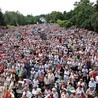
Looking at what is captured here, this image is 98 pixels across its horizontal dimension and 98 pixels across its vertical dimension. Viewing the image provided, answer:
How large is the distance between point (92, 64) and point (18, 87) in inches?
204

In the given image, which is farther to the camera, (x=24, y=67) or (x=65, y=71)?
(x=24, y=67)

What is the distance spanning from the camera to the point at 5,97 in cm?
2238

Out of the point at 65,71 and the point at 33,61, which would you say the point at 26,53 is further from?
the point at 65,71

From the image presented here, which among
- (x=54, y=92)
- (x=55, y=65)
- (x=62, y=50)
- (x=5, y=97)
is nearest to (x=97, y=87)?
(x=54, y=92)

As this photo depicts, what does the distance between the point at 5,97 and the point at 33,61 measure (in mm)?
8752

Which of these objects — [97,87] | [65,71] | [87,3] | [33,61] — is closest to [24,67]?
[33,61]

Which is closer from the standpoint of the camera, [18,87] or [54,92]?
[54,92]

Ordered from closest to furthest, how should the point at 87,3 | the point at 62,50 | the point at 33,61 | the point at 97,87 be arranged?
the point at 97,87, the point at 33,61, the point at 62,50, the point at 87,3

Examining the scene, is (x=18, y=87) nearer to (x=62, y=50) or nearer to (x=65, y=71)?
(x=65, y=71)

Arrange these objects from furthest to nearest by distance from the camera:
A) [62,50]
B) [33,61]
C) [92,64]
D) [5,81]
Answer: [62,50]
[33,61]
[92,64]
[5,81]

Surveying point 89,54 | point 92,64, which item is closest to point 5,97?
point 92,64

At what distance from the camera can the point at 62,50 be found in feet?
121

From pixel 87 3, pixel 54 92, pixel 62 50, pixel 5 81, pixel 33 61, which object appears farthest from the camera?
pixel 87 3

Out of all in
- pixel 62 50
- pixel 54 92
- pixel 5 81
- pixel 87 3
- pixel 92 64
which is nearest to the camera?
pixel 54 92
